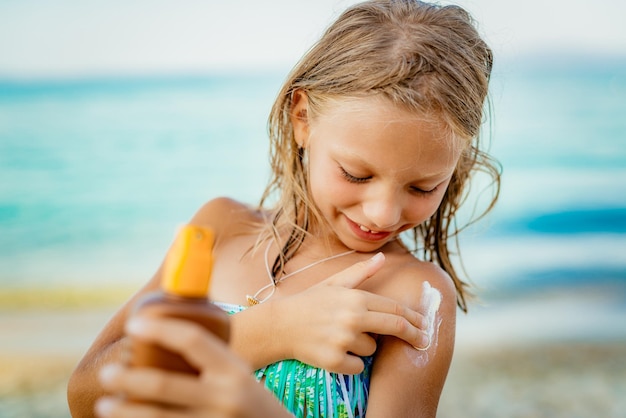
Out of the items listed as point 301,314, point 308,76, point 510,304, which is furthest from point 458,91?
point 510,304

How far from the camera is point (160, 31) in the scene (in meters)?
9.62

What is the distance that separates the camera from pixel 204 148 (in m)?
9.27

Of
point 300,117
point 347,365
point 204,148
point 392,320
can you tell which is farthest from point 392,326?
point 204,148

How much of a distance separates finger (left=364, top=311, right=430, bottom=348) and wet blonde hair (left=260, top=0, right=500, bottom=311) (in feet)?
1.56

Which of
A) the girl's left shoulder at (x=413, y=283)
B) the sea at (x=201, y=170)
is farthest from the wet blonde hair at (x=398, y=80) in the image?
Result: the sea at (x=201, y=170)

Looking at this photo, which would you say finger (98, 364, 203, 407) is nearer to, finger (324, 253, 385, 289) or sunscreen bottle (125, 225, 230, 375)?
sunscreen bottle (125, 225, 230, 375)

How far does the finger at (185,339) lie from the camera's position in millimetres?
948

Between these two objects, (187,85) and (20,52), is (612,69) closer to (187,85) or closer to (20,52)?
(187,85)

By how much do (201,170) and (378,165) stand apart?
7286 mm

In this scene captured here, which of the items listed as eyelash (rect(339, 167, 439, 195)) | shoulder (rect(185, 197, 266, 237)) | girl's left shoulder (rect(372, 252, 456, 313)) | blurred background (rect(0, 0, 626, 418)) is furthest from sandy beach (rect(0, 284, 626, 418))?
eyelash (rect(339, 167, 439, 195))

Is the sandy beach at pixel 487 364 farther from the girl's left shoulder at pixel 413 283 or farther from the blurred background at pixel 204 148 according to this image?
the girl's left shoulder at pixel 413 283

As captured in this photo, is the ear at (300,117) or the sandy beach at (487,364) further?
the sandy beach at (487,364)

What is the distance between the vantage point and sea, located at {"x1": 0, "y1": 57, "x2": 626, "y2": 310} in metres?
7.47

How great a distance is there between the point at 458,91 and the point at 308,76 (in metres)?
0.43
